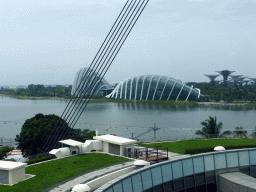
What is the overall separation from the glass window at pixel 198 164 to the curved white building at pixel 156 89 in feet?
181

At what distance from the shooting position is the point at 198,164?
28.7ft

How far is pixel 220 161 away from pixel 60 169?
5.44 meters

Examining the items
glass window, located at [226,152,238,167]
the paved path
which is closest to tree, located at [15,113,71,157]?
the paved path

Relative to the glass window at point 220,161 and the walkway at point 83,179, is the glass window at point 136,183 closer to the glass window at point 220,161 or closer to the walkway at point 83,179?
the walkway at point 83,179

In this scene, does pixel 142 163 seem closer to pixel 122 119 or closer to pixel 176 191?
pixel 176 191

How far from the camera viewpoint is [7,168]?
8.67 m

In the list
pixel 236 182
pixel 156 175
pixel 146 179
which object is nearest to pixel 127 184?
pixel 146 179

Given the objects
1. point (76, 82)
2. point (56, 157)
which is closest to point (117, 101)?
point (76, 82)

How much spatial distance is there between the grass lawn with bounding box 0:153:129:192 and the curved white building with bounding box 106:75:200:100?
52721mm

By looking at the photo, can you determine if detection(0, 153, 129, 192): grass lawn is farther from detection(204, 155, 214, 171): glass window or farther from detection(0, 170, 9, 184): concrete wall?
detection(204, 155, 214, 171): glass window

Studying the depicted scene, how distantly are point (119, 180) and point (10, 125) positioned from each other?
109 ft

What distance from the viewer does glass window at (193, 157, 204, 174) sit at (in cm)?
870

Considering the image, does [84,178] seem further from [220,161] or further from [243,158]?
[243,158]

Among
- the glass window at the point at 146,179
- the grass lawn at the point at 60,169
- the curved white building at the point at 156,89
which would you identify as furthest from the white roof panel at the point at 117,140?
the curved white building at the point at 156,89
